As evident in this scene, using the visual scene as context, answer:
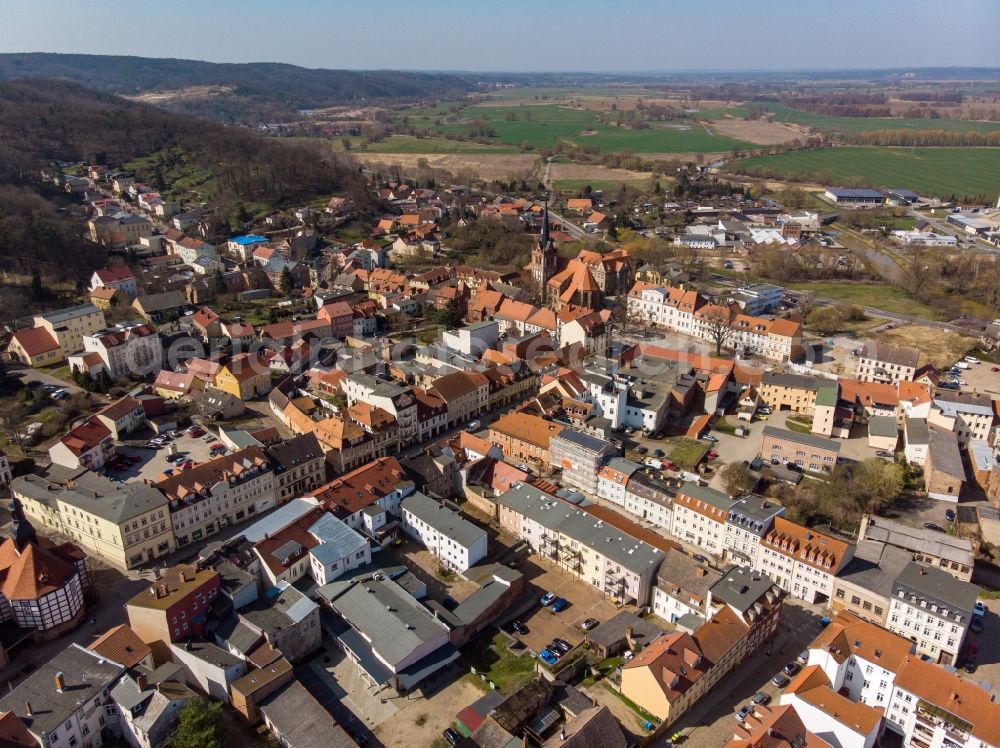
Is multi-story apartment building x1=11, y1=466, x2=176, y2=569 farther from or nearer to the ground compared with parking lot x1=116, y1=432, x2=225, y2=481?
farther from the ground

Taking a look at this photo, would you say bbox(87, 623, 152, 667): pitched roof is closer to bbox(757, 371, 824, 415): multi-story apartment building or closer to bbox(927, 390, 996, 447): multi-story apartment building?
bbox(757, 371, 824, 415): multi-story apartment building

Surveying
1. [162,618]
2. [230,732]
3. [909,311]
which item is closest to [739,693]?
[230,732]

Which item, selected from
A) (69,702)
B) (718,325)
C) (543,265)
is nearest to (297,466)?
(69,702)

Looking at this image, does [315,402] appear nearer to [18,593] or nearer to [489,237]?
[18,593]

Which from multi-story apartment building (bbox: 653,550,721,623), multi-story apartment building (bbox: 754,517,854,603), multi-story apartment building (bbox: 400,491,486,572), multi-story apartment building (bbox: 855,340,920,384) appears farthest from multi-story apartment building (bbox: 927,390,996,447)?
multi-story apartment building (bbox: 400,491,486,572)

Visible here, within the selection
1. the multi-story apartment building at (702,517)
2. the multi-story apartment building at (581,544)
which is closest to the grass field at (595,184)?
the multi-story apartment building at (702,517)

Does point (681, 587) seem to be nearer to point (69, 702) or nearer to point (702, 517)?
point (702, 517)
